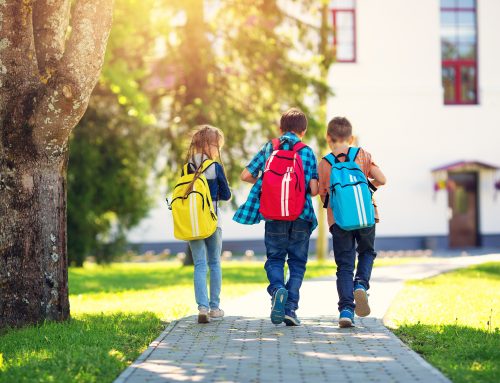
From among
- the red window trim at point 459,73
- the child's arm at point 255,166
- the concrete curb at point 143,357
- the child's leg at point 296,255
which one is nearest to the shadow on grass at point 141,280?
the concrete curb at point 143,357

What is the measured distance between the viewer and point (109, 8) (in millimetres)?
9781

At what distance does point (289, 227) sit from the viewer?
9.30 meters

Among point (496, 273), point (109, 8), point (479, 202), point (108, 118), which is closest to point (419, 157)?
point (479, 202)

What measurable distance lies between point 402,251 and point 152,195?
34.4 ft

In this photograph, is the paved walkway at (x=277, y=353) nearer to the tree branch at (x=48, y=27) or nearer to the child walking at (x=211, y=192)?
the child walking at (x=211, y=192)

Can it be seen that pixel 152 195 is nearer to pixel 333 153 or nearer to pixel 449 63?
pixel 449 63

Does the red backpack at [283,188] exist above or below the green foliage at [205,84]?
below

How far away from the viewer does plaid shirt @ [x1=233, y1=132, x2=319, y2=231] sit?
9.23 meters

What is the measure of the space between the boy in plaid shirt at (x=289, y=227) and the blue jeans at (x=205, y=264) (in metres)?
0.64

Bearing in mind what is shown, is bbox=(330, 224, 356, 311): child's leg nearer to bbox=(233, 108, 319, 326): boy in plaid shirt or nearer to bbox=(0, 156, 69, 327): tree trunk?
bbox=(233, 108, 319, 326): boy in plaid shirt

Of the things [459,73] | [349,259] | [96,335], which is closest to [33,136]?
[96,335]

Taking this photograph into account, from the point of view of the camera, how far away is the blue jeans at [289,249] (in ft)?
30.4

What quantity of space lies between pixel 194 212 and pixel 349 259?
1.47 meters

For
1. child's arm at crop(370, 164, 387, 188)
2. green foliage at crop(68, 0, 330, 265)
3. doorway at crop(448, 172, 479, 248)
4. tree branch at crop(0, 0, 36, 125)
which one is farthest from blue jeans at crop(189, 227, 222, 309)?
doorway at crop(448, 172, 479, 248)
